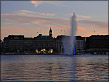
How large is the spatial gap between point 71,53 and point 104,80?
126 meters

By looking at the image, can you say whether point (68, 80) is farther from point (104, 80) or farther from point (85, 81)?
point (104, 80)

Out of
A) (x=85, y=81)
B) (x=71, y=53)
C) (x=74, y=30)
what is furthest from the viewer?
(x=71, y=53)

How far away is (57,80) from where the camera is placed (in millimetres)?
22984

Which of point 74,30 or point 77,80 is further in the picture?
point 74,30

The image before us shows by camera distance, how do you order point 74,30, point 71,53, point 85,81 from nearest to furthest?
point 85,81
point 74,30
point 71,53

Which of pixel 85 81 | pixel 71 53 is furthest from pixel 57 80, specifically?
pixel 71 53

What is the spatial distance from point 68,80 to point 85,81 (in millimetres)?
1638

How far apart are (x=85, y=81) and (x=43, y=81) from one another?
12.3 ft

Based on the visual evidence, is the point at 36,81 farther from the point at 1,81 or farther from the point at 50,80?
the point at 1,81

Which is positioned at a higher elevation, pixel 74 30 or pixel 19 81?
pixel 74 30

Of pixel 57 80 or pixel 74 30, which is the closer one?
pixel 57 80

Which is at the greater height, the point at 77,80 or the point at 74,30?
the point at 74,30

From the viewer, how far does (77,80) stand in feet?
75.5

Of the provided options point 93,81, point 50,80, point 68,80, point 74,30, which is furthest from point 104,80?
point 74,30
